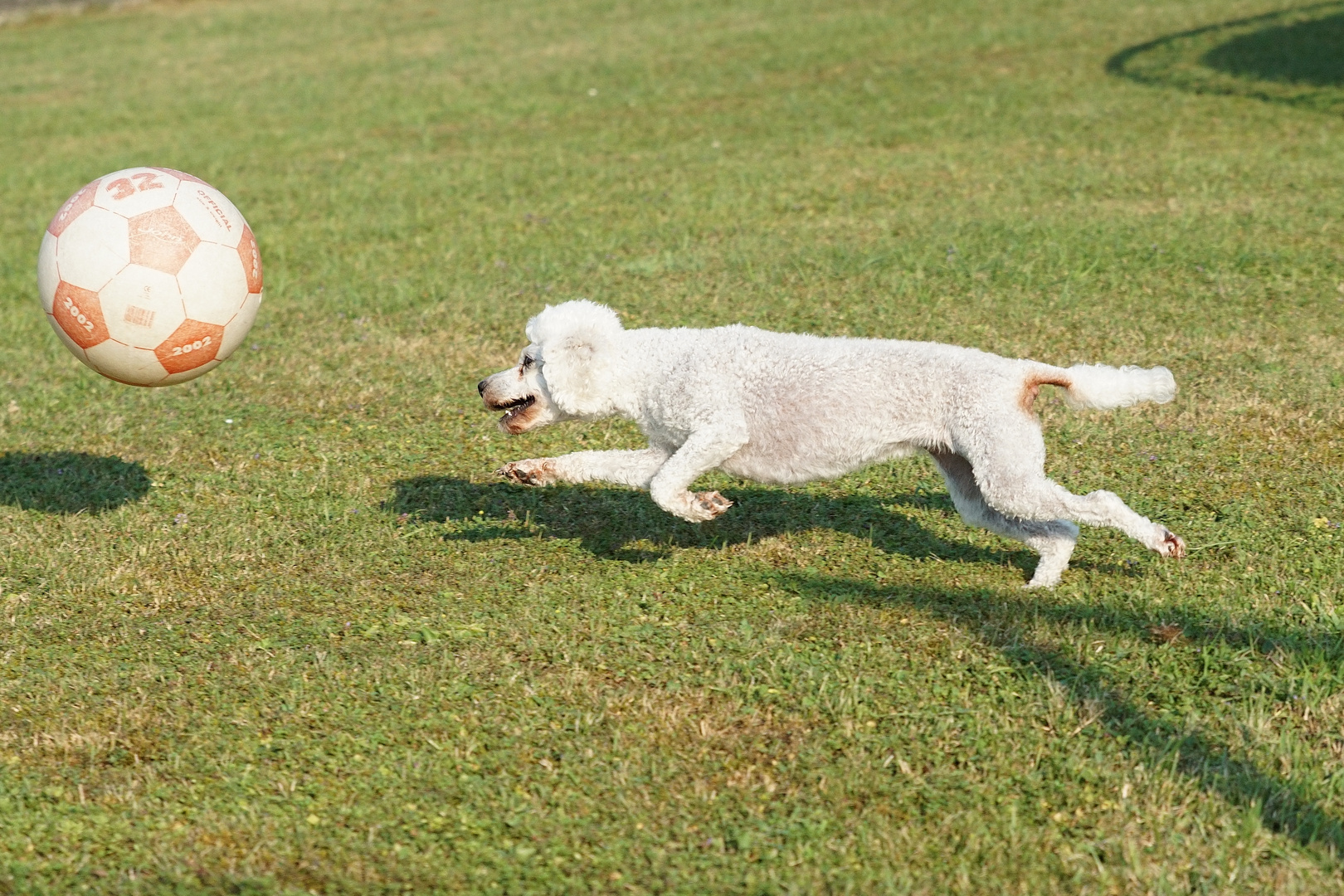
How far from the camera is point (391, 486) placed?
22.9ft

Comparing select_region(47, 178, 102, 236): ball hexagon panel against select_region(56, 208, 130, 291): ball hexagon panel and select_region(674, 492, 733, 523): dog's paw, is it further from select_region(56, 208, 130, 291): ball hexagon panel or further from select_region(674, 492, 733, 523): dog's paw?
select_region(674, 492, 733, 523): dog's paw

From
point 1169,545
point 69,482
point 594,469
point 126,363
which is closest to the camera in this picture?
point 1169,545

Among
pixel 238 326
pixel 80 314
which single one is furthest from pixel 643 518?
pixel 80 314

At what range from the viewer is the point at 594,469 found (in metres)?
5.71

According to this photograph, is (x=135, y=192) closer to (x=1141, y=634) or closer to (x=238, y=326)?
(x=238, y=326)

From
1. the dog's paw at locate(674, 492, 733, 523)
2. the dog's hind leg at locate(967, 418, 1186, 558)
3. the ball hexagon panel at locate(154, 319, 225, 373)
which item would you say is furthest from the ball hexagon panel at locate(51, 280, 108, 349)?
the dog's hind leg at locate(967, 418, 1186, 558)

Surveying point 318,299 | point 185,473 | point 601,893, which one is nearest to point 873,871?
point 601,893

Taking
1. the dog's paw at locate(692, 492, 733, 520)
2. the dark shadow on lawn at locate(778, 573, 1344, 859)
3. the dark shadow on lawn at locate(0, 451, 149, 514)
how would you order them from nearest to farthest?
the dark shadow on lawn at locate(778, 573, 1344, 859)
the dog's paw at locate(692, 492, 733, 520)
the dark shadow on lawn at locate(0, 451, 149, 514)

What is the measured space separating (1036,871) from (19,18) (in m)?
27.5

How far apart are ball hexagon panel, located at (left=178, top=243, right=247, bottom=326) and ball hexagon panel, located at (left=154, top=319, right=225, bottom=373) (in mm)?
37

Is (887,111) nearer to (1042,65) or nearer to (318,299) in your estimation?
(1042,65)

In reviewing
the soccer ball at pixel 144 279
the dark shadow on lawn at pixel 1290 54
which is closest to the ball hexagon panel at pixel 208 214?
the soccer ball at pixel 144 279

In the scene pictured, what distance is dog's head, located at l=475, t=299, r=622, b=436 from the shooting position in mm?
5555

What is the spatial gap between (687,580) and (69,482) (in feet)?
11.3
